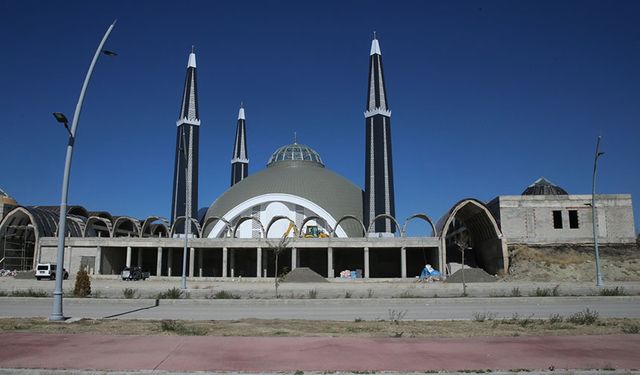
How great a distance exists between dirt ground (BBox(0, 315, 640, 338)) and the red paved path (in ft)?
2.57

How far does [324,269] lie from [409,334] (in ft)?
147

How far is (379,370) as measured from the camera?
7.54 meters

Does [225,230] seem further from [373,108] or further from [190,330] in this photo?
[190,330]

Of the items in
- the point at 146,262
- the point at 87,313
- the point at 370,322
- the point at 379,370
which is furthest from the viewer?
the point at 146,262

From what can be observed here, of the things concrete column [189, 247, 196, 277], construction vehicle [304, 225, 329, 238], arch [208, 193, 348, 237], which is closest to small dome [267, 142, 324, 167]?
arch [208, 193, 348, 237]

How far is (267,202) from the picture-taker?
68062 millimetres

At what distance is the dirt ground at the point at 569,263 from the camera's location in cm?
4156

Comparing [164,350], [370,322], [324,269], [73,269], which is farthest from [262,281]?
[164,350]

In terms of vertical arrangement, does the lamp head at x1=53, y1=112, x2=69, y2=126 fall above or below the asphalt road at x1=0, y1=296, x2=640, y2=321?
above

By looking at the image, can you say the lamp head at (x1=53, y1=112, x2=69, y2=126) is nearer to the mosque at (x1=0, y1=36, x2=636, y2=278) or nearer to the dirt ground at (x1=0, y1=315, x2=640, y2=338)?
the dirt ground at (x1=0, y1=315, x2=640, y2=338)

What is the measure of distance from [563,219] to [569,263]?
169 inches

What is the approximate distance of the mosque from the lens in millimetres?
45500

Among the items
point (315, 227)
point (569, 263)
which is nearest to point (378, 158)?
point (315, 227)

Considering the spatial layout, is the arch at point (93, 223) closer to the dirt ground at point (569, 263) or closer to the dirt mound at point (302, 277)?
the dirt mound at point (302, 277)
